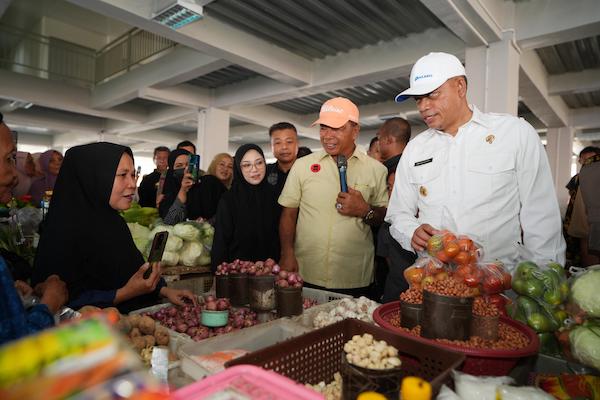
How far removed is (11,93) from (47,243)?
871 cm

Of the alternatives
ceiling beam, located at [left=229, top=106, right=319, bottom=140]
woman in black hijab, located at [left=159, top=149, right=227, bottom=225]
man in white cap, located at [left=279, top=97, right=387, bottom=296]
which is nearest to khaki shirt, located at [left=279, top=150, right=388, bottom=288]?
man in white cap, located at [left=279, top=97, right=387, bottom=296]

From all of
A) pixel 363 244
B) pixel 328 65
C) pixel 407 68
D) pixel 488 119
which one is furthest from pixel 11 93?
pixel 488 119

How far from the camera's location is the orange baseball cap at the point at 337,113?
8.69 feet

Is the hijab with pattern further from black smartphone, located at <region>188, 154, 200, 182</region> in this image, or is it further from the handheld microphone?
black smartphone, located at <region>188, 154, 200, 182</region>

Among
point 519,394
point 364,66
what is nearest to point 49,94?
point 364,66

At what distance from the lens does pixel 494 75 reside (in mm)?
5078

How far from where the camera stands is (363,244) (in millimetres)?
2680

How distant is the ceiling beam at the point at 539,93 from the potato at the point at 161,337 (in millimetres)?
6212

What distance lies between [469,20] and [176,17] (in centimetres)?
332

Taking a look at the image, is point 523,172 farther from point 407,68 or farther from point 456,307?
point 407,68

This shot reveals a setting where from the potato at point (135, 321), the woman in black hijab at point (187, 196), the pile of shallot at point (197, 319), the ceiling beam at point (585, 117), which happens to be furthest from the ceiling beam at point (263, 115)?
the potato at point (135, 321)

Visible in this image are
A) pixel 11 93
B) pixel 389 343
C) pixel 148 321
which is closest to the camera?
pixel 389 343

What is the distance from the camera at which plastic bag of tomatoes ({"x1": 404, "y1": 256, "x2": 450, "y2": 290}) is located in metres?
1.22

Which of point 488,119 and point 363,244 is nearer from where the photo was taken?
point 488,119
